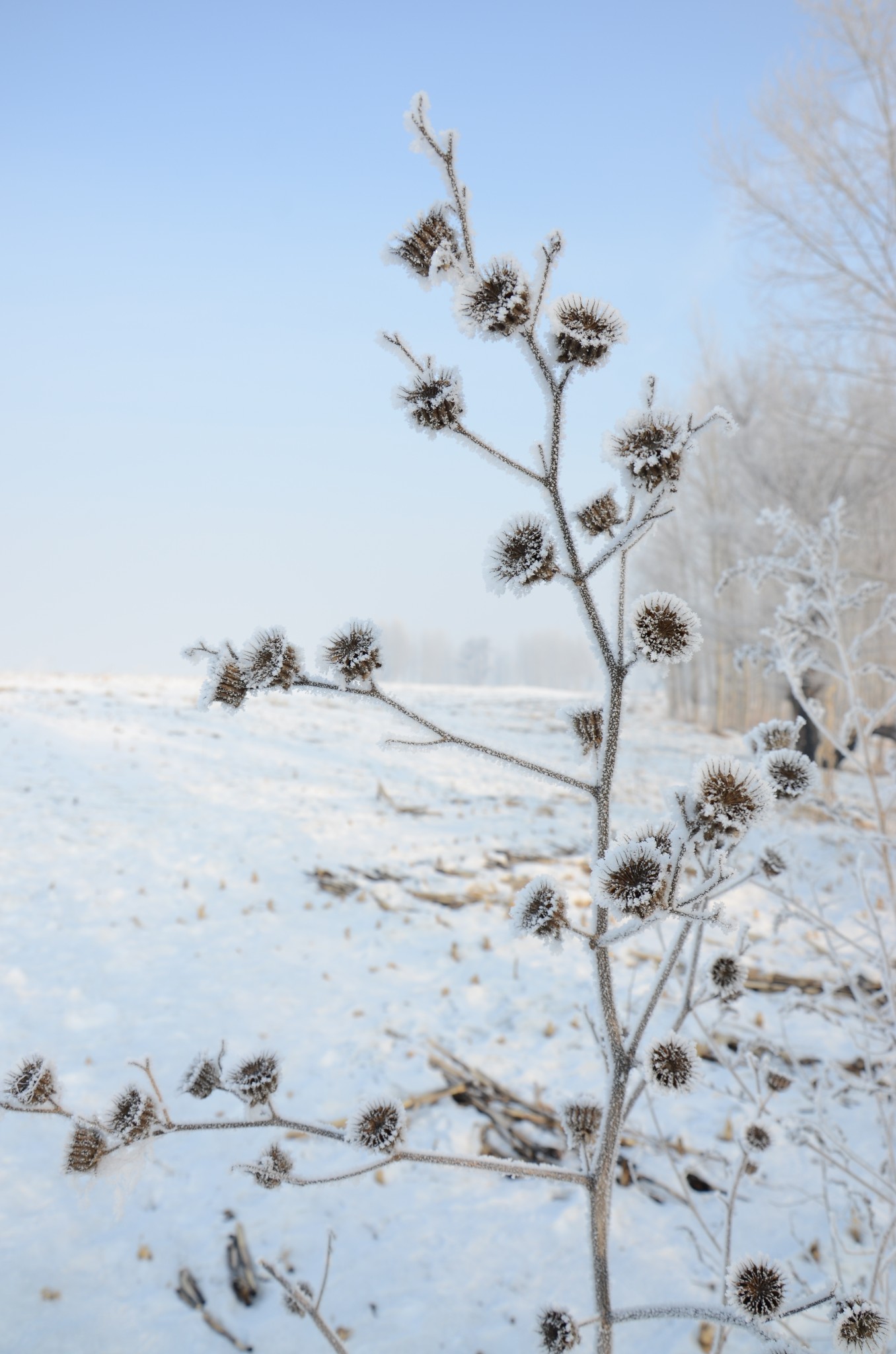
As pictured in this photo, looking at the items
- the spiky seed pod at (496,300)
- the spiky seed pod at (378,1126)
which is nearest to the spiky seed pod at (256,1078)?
the spiky seed pod at (378,1126)

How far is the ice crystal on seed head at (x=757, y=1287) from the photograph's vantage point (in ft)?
3.60

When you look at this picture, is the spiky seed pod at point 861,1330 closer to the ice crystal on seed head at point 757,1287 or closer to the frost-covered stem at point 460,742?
the ice crystal on seed head at point 757,1287

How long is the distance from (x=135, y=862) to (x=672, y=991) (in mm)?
4044

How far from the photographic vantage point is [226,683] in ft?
3.06

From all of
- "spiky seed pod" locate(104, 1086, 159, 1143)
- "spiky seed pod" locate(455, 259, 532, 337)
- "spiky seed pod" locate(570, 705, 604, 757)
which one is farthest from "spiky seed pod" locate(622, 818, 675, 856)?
"spiky seed pod" locate(104, 1086, 159, 1143)

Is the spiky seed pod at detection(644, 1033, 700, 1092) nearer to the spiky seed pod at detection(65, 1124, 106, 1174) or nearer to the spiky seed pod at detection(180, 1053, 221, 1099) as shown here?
the spiky seed pod at detection(180, 1053, 221, 1099)

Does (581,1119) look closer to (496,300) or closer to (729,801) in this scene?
(729,801)

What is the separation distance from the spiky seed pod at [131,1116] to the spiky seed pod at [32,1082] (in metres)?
0.14

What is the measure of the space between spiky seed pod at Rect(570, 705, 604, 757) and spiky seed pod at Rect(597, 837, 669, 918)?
21 centimetres

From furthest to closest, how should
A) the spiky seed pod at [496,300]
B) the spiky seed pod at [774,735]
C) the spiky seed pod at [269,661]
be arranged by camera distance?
1. the spiky seed pod at [774,735]
2. the spiky seed pod at [269,661]
3. the spiky seed pod at [496,300]

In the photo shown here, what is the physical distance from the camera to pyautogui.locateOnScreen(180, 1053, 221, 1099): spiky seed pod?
1166 millimetres

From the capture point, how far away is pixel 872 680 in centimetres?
1934

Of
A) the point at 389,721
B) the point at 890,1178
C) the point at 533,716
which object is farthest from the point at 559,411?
the point at 533,716

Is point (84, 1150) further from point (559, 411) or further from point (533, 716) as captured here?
point (533, 716)
